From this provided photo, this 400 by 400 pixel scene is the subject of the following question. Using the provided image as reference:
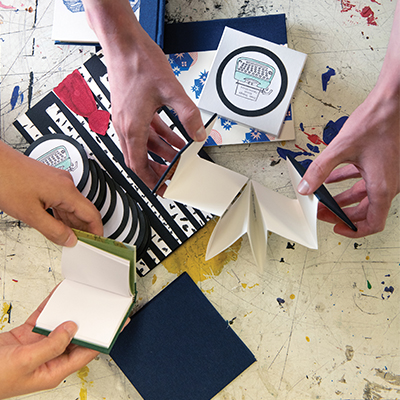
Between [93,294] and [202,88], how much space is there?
0.62m

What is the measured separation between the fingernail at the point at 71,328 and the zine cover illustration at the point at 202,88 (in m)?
0.57

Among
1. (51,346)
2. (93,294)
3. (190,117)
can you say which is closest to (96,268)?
(93,294)

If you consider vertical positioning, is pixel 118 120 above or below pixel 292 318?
above

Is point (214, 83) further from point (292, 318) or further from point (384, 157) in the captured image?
point (292, 318)

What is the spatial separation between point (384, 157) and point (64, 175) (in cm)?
72

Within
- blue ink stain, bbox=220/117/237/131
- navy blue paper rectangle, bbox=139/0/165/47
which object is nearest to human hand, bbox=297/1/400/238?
blue ink stain, bbox=220/117/237/131

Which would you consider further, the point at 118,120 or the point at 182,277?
the point at 182,277

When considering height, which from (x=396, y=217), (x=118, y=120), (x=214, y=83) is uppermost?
(x=118, y=120)

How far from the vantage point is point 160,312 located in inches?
34.5

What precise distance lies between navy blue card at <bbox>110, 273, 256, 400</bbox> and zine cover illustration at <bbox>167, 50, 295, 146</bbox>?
0.46m

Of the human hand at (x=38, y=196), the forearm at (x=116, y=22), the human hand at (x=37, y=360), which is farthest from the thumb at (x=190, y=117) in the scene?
the human hand at (x=37, y=360)

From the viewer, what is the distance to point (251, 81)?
89cm

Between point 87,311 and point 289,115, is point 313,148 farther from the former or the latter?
point 87,311

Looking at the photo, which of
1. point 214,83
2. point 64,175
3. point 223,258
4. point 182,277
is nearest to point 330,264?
point 223,258
